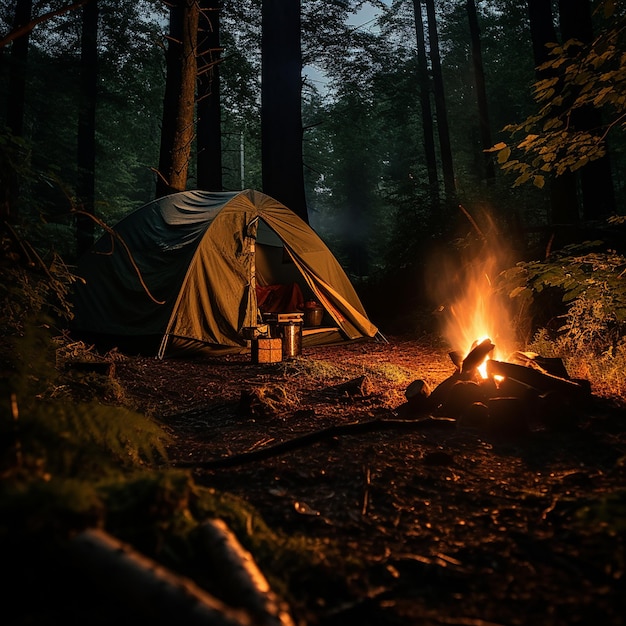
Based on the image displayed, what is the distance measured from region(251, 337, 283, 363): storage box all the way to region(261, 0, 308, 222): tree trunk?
198 inches

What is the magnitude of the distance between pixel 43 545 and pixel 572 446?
10.8 feet

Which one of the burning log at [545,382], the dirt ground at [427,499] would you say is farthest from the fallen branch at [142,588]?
the burning log at [545,382]

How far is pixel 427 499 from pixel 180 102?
8.36 metres

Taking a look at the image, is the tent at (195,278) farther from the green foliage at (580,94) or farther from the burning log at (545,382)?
the green foliage at (580,94)

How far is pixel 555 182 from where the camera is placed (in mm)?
8445

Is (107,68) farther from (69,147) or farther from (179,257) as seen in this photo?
(179,257)

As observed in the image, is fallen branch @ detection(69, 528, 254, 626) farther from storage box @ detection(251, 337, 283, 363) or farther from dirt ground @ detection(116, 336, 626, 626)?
storage box @ detection(251, 337, 283, 363)

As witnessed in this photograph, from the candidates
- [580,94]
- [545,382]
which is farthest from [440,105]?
[545,382]

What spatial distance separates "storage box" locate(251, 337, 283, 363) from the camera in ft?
22.9

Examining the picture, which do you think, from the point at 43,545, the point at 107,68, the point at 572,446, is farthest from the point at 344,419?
the point at 107,68

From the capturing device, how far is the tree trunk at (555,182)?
8.38 meters

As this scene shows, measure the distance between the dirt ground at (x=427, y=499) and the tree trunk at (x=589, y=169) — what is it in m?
5.38

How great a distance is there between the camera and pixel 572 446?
10.4 feet

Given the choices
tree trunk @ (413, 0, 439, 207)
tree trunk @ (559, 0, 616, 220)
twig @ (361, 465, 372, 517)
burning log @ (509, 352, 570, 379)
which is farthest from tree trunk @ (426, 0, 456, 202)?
twig @ (361, 465, 372, 517)
